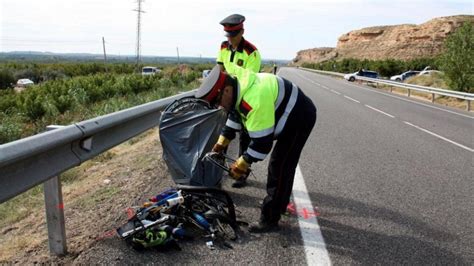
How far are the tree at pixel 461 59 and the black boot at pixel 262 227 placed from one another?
2147 cm

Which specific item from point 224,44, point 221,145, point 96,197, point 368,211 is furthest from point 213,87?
point 224,44

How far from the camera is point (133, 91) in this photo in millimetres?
19906

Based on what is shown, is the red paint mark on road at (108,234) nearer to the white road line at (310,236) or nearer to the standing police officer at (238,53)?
the white road line at (310,236)

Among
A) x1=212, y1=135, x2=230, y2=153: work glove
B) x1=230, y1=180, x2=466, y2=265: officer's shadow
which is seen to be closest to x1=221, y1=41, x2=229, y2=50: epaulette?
x1=212, y1=135, x2=230, y2=153: work glove

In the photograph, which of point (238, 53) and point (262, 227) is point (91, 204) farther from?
point (238, 53)

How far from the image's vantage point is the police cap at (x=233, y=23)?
516cm

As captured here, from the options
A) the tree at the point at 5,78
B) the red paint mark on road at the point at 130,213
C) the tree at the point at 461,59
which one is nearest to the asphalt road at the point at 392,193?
the red paint mark on road at the point at 130,213

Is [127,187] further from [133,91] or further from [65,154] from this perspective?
[133,91]

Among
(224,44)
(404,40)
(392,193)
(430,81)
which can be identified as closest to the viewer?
(392,193)

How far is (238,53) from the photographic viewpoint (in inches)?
218

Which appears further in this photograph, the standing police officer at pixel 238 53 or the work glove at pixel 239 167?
the standing police officer at pixel 238 53

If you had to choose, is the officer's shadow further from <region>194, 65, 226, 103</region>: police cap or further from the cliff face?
the cliff face

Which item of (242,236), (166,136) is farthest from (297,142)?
(166,136)

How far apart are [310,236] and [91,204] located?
2179 mm
